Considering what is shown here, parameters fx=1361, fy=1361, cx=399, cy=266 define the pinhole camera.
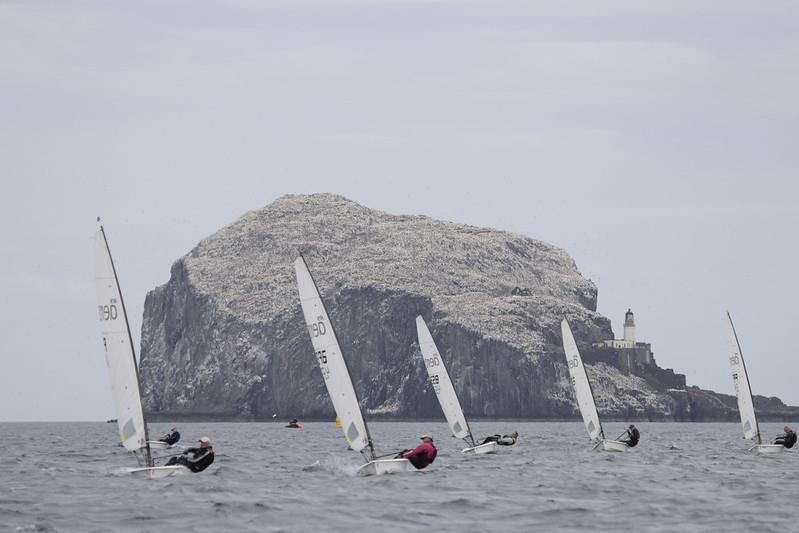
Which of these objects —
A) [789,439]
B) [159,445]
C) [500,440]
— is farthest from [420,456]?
[789,439]

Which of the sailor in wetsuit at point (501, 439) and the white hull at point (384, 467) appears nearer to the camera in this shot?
the white hull at point (384, 467)

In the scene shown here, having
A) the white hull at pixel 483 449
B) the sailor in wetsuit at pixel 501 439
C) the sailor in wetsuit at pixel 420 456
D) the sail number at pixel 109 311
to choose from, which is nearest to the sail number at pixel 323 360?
the sailor in wetsuit at pixel 420 456

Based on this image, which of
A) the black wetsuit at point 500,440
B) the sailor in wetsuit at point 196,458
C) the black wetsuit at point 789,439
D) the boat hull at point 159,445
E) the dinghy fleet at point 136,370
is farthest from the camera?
the black wetsuit at point 500,440

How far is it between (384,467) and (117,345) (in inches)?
429

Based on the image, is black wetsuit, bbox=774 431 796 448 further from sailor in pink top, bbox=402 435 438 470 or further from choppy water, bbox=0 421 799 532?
sailor in pink top, bbox=402 435 438 470

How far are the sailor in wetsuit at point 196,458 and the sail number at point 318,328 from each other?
5.57m

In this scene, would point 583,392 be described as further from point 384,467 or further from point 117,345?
point 117,345

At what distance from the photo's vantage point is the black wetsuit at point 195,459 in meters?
46.6

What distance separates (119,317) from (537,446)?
45.5 meters

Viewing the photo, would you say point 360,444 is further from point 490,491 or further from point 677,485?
point 677,485

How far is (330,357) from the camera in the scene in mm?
45312

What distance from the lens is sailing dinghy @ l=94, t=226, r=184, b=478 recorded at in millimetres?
42375

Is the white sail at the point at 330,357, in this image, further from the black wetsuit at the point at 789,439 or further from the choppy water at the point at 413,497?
the black wetsuit at the point at 789,439

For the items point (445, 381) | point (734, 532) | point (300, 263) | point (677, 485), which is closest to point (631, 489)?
point (677, 485)
